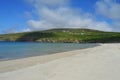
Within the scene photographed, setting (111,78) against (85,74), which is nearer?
(111,78)

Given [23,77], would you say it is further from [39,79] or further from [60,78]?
[60,78]

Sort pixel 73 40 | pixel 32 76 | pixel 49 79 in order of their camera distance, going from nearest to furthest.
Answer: pixel 49 79 < pixel 32 76 < pixel 73 40

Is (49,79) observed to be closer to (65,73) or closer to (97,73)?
(65,73)

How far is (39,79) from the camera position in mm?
10102

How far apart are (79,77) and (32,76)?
227 cm

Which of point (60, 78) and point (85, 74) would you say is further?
point (85, 74)

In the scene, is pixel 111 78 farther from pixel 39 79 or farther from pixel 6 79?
pixel 6 79

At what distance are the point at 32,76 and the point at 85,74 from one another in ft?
8.47

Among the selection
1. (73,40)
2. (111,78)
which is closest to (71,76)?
→ (111,78)

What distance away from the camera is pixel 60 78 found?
1020 cm

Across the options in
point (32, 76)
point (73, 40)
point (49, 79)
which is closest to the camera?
point (49, 79)

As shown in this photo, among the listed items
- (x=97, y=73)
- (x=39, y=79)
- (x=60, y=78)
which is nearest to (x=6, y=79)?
(x=39, y=79)

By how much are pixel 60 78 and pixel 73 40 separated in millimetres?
176290

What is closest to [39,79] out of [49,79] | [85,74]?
[49,79]
